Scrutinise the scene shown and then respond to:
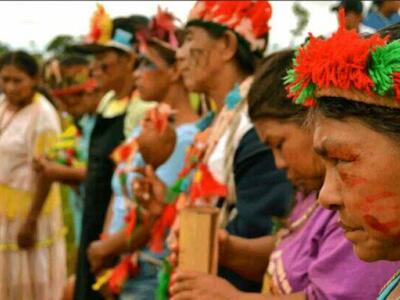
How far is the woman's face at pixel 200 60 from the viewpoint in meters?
3.08

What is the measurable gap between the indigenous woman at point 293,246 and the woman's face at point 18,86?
110 inches

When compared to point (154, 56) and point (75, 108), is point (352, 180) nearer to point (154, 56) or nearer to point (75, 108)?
point (154, 56)

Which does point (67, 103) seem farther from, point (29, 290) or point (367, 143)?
point (367, 143)

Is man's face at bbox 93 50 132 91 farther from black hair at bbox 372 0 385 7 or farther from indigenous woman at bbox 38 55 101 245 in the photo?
black hair at bbox 372 0 385 7

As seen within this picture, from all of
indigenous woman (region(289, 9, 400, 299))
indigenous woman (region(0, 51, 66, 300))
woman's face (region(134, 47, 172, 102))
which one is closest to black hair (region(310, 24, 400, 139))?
indigenous woman (region(289, 9, 400, 299))

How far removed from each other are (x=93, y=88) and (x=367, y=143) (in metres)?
5.26

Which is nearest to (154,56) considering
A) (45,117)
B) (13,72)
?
(45,117)

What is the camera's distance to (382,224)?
1442mm

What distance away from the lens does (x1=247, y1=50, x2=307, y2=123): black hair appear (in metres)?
2.30

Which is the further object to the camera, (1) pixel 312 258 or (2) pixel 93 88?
(2) pixel 93 88

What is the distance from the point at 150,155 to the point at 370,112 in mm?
1694

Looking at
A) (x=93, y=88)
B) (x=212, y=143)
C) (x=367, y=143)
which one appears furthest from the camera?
(x=93, y=88)

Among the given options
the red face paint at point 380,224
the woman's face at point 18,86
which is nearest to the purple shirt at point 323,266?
the red face paint at point 380,224

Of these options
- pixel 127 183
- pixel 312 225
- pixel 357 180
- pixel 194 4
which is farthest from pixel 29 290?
pixel 357 180
